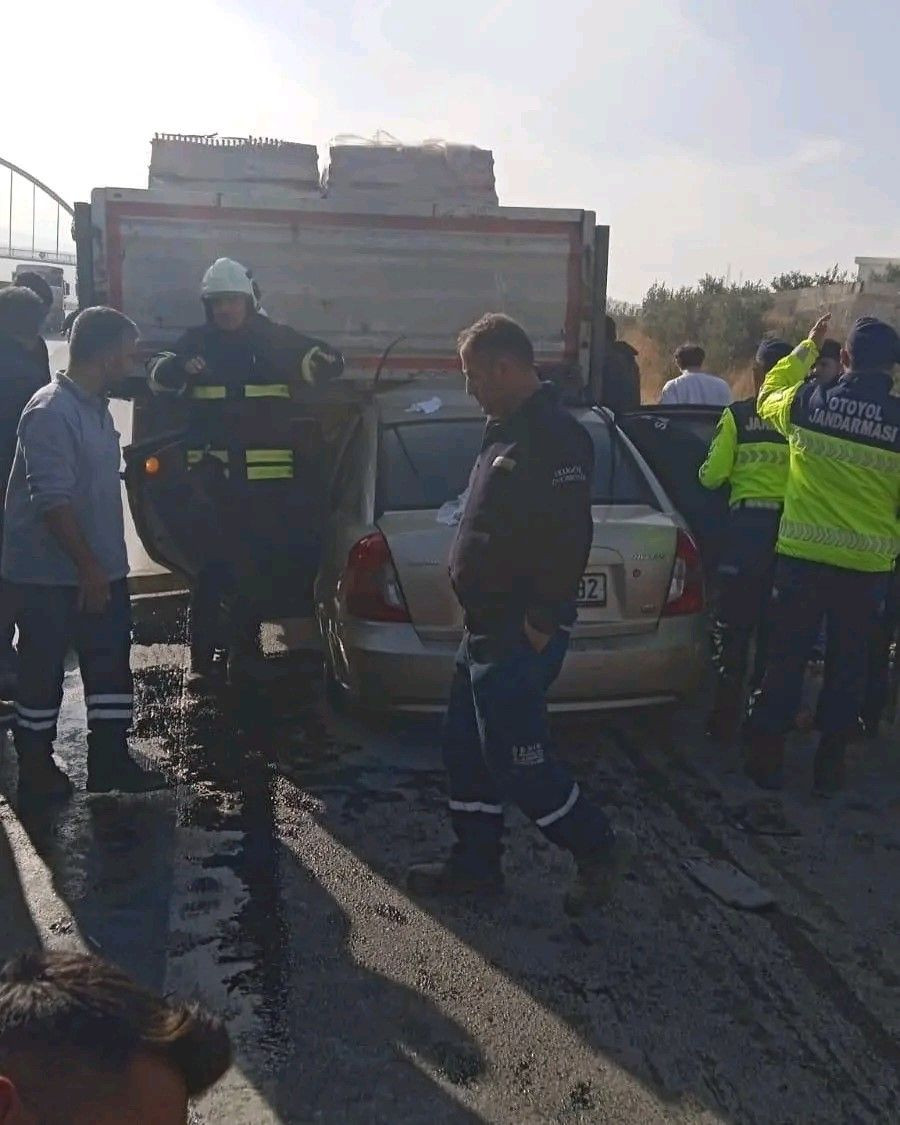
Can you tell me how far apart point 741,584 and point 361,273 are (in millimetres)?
2978

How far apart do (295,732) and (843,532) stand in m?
2.58

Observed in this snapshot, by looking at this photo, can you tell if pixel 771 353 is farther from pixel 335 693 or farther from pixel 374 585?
pixel 335 693

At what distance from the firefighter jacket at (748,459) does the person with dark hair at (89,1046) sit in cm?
457

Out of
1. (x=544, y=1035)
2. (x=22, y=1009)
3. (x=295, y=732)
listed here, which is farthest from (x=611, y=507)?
(x=22, y=1009)

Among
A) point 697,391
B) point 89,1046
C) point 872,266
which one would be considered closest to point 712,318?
point 872,266

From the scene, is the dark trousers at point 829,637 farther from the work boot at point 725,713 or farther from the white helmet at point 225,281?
the white helmet at point 225,281

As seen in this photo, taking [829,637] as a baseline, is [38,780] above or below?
below

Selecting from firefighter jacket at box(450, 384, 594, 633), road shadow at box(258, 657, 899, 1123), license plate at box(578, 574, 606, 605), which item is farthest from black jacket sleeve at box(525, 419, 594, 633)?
license plate at box(578, 574, 606, 605)

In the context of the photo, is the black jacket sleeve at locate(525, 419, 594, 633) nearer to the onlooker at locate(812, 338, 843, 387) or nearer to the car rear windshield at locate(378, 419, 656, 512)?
the car rear windshield at locate(378, 419, 656, 512)

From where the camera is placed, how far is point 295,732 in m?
5.81

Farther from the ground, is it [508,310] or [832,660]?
[508,310]

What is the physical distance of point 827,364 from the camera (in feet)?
19.8

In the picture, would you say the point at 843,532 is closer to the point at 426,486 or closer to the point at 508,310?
the point at 426,486

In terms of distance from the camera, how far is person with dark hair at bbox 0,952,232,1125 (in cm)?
126
